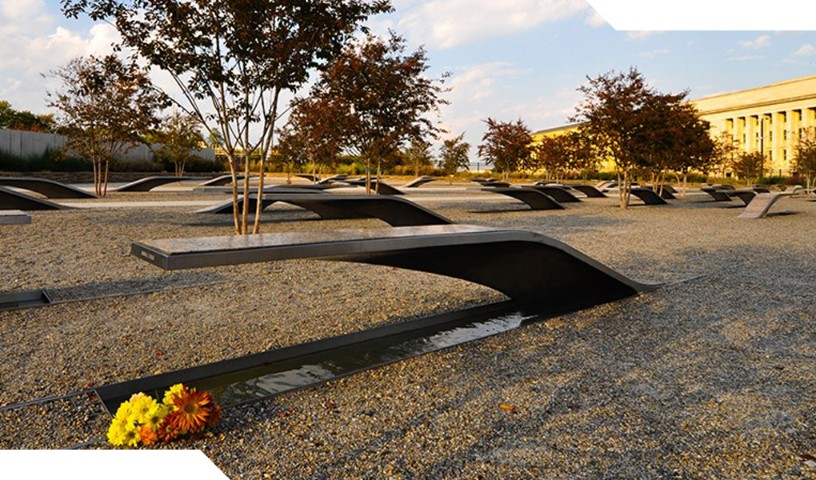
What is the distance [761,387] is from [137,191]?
22.0 metres

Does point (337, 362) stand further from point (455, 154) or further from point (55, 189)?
point (455, 154)

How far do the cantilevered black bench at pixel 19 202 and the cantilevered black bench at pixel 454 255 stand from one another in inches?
378

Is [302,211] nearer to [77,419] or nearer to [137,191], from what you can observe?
[137,191]

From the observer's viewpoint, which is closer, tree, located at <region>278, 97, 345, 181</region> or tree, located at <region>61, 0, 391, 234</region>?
tree, located at <region>61, 0, 391, 234</region>

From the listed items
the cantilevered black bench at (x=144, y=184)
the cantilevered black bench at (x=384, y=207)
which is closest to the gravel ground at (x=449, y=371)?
the cantilevered black bench at (x=384, y=207)

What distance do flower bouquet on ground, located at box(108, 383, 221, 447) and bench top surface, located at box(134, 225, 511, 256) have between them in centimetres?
71

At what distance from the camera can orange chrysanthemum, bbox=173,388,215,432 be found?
2676 mm

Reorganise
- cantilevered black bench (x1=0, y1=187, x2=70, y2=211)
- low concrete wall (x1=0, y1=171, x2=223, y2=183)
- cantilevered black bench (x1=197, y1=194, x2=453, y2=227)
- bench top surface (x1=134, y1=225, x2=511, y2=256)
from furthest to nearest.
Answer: low concrete wall (x1=0, y1=171, x2=223, y2=183), cantilevered black bench (x1=0, y1=187, x2=70, y2=211), cantilevered black bench (x1=197, y1=194, x2=453, y2=227), bench top surface (x1=134, y1=225, x2=511, y2=256)

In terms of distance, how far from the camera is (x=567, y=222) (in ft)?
43.1

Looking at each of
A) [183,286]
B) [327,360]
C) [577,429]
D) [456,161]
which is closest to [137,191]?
[183,286]

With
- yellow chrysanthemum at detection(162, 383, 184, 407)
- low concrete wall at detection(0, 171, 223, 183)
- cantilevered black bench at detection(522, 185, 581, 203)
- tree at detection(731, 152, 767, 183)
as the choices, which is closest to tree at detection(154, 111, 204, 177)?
low concrete wall at detection(0, 171, 223, 183)

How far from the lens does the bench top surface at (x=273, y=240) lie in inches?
122

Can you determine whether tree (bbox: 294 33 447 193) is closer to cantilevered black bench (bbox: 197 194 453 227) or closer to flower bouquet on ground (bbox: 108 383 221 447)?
cantilevered black bench (bbox: 197 194 453 227)
